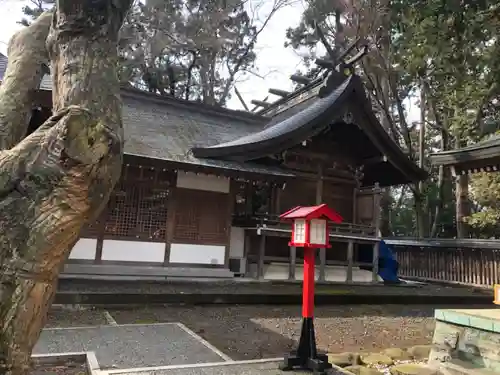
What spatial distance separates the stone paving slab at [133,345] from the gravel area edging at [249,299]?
1.41 m

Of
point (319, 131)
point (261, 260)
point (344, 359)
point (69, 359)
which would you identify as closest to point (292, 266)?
point (261, 260)

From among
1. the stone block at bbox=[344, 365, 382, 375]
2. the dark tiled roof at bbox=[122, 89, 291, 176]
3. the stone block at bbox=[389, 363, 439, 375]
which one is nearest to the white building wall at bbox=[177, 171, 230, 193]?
the dark tiled roof at bbox=[122, 89, 291, 176]

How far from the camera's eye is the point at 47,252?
191 centimetres

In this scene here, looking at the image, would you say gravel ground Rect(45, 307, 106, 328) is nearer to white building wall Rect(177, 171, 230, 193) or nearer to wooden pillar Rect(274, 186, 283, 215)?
white building wall Rect(177, 171, 230, 193)

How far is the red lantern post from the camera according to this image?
415 centimetres

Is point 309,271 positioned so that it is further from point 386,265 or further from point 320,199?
A: point 386,265

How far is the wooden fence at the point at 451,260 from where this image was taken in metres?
11.8

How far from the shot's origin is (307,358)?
4.20 m

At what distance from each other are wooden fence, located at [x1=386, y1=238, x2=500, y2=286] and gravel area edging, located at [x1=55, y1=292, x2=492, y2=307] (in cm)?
178

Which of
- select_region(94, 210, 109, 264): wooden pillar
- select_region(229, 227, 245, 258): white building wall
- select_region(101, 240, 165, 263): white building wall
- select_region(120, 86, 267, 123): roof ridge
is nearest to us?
select_region(94, 210, 109, 264): wooden pillar

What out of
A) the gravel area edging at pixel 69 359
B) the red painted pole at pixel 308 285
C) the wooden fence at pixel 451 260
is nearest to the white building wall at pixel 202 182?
the red painted pole at pixel 308 285

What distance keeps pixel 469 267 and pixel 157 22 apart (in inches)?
716

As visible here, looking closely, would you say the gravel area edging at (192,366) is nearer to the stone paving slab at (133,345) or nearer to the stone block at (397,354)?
the stone paving slab at (133,345)

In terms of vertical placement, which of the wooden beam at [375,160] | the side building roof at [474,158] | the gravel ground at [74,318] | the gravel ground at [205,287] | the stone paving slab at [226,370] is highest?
the wooden beam at [375,160]
